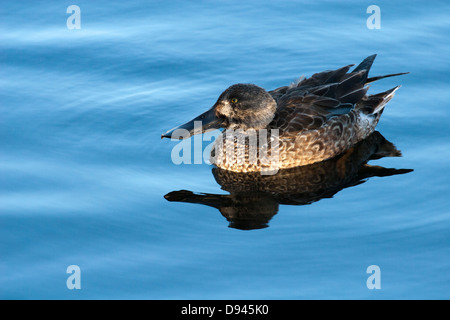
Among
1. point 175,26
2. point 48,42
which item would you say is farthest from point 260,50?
point 48,42

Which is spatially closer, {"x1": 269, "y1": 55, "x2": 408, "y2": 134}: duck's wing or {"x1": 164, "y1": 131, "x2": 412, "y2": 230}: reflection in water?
{"x1": 164, "y1": 131, "x2": 412, "y2": 230}: reflection in water

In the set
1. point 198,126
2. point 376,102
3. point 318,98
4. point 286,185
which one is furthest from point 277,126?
point 376,102

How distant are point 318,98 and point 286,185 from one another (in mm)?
1454

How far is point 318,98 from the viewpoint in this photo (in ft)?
35.5

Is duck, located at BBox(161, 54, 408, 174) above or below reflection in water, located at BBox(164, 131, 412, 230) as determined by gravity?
above

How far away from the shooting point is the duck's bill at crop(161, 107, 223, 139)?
34.6 feet

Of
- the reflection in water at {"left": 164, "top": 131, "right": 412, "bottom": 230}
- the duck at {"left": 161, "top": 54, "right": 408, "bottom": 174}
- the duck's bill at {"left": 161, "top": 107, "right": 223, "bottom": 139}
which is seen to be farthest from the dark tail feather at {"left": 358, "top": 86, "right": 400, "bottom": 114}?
the duck's bill at {"left": 161, "top": 107, "right": 223, "bottom": 139}

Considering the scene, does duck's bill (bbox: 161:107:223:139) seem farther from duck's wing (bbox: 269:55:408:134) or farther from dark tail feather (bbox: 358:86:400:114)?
dark tail feather (bbox: 358:86:400:114)

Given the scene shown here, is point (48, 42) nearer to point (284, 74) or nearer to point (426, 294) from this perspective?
point (284, 74)

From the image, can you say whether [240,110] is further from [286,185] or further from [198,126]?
[286,185]

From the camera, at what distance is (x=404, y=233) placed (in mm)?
8766

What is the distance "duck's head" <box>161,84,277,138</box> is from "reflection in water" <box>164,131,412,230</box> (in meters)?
0.66

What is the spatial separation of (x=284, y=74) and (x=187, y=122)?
268cm

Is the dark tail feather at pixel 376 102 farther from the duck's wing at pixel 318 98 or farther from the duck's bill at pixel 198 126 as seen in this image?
the duck's bill at pixel 198 126
